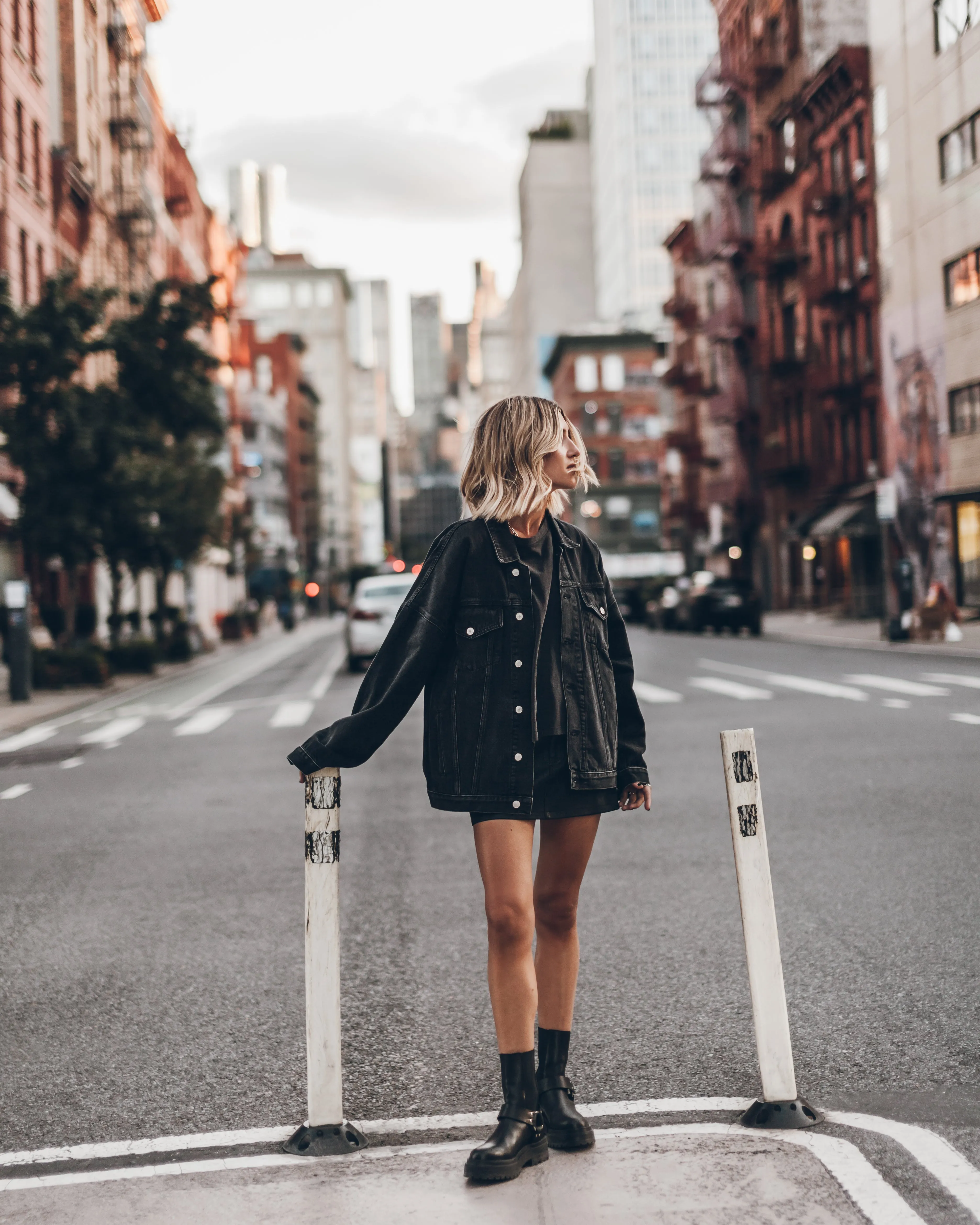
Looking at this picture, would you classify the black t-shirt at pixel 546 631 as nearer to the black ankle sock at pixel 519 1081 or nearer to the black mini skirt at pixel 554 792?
the black mini skirt at pixel 554 792

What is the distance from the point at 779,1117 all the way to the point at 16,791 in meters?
9.49

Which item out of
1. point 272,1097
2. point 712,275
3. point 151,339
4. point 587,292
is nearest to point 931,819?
point 272,1097

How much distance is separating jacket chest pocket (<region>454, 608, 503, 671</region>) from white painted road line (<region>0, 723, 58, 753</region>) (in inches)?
507

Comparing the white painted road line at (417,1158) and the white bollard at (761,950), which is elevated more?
the white bollard at (761,950)

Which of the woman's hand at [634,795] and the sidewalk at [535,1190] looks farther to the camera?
the woman's hand at [634,795]

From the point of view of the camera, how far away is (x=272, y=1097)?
4.20 meters

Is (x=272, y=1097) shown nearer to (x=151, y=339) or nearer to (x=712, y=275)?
(x=151, y=339)

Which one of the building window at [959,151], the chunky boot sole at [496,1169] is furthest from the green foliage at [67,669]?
the building window at [959,151]

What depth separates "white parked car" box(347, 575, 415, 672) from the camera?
25344mm

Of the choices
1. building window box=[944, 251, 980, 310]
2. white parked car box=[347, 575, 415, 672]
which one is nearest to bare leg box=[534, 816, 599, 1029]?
white parked car box=[347, 575, 415, 672]

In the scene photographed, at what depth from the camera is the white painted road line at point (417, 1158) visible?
3.46 meters

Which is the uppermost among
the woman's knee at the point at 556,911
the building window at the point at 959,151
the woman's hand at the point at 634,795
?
the building window at the point at 959,151

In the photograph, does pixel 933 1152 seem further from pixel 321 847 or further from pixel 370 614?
pixel 370 614

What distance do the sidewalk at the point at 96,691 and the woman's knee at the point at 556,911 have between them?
49.9ft
